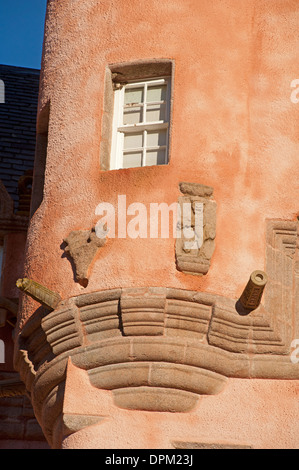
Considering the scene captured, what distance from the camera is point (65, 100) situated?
41.0 ft

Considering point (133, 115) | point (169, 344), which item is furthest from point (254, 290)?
point (133, 115)

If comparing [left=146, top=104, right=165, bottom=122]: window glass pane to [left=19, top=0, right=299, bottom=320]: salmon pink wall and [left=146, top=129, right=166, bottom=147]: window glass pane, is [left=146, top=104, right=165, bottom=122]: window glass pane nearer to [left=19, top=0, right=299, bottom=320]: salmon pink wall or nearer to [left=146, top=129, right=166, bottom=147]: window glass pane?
[left=146, top=129, right=166, bottom=147]: window glass pane

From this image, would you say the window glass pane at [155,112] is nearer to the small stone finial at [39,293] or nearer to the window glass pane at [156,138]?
the window glass pane at [156,138]

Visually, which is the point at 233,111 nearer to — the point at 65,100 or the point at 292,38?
the point at 292,38

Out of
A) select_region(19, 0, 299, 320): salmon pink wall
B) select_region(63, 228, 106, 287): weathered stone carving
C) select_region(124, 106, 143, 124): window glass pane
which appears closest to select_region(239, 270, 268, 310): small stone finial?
select_region(19, 0, 299, 320): salmon pink wall

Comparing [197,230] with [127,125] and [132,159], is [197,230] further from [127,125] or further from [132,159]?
[127,125]

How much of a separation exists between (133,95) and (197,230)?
1.94 meters

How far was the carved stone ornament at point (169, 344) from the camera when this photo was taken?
1106 centimetres

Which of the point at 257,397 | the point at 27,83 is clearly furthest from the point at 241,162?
the point at 27,83

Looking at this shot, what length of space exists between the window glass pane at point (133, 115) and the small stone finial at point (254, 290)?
2.37 metres

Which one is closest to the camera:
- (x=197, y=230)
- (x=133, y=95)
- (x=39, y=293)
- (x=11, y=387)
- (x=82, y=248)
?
(x=197, y=230)

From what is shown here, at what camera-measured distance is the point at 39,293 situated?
11531mm

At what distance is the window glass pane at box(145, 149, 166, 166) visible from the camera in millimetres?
12095

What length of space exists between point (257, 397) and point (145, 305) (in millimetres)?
1406
